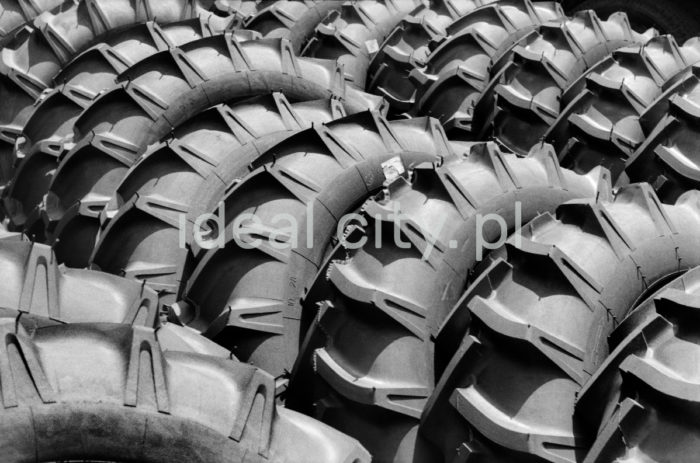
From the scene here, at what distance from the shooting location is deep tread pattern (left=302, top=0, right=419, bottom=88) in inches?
401

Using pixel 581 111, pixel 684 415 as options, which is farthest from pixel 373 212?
pixel 581 111

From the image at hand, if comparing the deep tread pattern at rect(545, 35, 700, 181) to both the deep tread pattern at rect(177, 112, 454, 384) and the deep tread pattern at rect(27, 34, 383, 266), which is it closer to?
the deep tread pattern at rect(177, 112, 454, 384)

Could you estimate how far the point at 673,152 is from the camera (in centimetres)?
651

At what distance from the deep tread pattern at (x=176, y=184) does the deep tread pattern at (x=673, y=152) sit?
81.2 inches

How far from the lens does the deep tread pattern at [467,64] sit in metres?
8.83

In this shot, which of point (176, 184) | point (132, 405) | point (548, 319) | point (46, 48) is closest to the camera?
point (132, 405)

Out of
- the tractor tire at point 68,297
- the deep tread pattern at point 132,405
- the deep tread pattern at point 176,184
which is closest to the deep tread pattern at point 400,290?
the tractor tire at point 68,297

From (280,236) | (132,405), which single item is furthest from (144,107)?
(132,405)

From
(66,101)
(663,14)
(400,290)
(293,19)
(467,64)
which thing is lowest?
(66,101)

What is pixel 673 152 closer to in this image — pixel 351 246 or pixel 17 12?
pixel 351 246

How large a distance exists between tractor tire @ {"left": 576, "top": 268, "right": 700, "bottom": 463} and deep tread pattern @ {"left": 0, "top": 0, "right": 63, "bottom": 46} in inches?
337

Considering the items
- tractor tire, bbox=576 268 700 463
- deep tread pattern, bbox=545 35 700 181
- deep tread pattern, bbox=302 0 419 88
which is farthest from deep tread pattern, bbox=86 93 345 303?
tractor tire, bbox=576 268 700 463

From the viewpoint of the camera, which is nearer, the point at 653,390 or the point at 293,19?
the point at 653,390

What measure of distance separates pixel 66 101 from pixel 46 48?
125 cm
